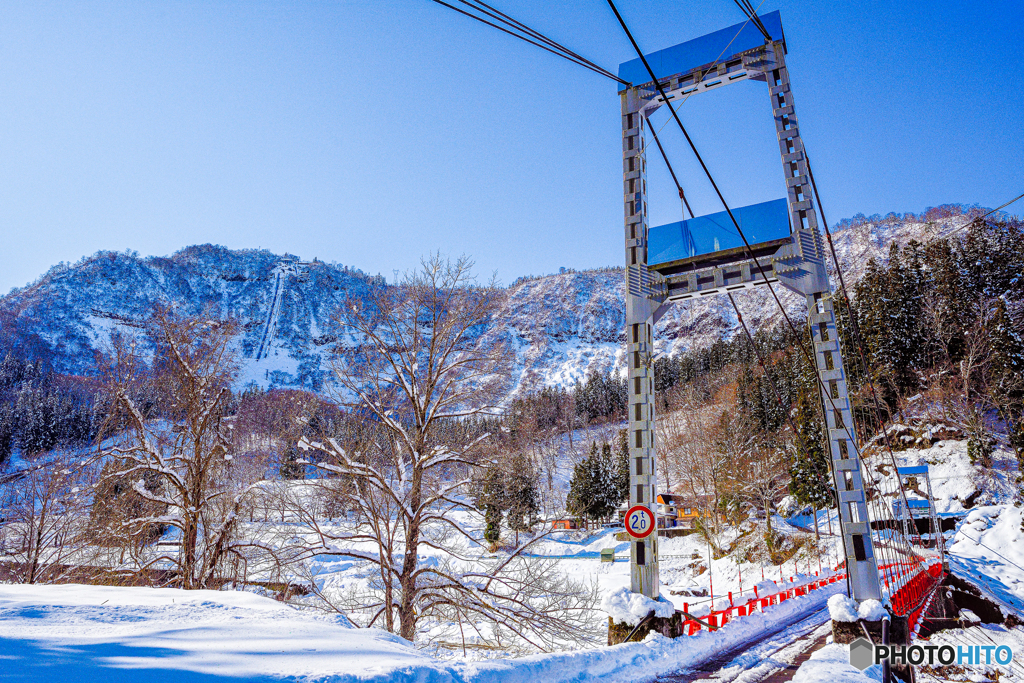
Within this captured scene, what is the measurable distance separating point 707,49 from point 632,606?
11935mm

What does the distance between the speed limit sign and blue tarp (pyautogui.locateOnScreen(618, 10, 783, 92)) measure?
9.35m

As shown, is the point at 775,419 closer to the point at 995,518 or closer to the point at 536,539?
the point at 995,518

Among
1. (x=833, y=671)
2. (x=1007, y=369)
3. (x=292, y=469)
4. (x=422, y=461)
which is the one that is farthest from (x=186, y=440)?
(x=1007, y=369)

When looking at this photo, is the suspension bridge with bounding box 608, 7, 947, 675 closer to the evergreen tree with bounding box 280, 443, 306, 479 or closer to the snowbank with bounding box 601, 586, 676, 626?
the snowbank with bounding box 601, 586, 676, 626

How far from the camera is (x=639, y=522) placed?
9.66 metres

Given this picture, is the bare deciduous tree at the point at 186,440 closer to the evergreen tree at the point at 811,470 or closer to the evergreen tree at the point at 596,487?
the evergreen tree at the point at 811,470

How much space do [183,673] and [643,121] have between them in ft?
42.0

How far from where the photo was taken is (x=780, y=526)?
4203cm

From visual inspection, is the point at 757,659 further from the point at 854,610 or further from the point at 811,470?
the point at 811,470

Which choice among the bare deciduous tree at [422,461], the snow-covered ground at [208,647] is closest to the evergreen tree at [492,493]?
the bare deciduous tree at [422,461]

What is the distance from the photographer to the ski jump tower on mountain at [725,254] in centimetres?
1030

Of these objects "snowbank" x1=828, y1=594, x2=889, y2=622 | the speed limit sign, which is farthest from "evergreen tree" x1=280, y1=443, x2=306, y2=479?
"snowbank" x1=828, y1=594, x2=889, y2=622

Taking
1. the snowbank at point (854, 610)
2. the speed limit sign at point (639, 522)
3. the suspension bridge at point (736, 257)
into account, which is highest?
the suspension bridge at point (736, 257)

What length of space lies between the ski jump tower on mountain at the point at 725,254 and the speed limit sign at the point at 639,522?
22 centimetres
